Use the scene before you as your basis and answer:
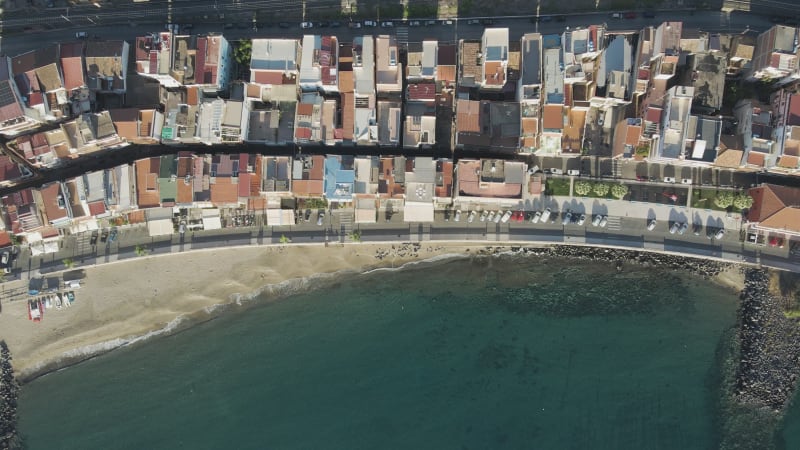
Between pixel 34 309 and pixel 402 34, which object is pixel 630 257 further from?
pixel 34 309

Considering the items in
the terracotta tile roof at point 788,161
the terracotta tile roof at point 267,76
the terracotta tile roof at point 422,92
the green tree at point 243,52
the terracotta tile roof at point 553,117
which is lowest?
the terracotta tile roof at point 788,161

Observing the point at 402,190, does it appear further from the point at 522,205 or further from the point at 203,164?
the point at 203,164

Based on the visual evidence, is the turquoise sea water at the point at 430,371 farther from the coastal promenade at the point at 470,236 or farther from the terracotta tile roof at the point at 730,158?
the terracotta tile roof at the point at 730,158

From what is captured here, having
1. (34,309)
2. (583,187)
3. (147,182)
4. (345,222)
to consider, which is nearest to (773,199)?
(583,187)

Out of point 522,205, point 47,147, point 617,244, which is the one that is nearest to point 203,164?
point 47,147

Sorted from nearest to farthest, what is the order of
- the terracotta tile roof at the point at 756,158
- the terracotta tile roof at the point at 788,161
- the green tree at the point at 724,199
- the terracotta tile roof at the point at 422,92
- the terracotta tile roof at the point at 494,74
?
the terracotta tile roof at the point at 788,161 → the terracotta tile roof at the point at 756,158 → the terracotta tile roof at the point at 494,74 → the terracotta tile roof at the point at 422,92 → the green tree at the point at 724,199

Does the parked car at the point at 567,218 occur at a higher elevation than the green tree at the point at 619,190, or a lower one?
lower

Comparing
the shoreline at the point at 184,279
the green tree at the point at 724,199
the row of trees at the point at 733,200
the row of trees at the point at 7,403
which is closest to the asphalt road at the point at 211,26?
the green tree at the point at 724,199
